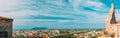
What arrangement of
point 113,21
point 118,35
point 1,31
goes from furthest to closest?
point 113,21 < point 118,35 < point 1,31

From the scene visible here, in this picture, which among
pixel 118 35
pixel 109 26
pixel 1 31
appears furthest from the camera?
pixel 109 26

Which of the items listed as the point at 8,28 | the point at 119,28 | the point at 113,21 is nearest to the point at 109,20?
the point at 113,21

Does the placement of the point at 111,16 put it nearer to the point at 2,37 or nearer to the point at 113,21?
the point at 113,21

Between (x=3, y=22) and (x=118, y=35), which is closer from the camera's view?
(x=3, y=22)

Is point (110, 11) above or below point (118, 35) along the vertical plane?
above

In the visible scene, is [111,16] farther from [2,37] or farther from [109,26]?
[2,37]

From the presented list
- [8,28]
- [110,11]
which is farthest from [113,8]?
[8,28]
